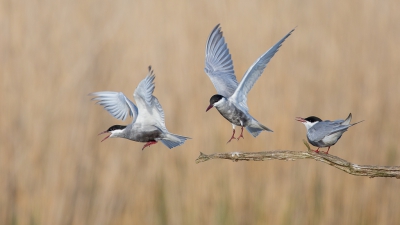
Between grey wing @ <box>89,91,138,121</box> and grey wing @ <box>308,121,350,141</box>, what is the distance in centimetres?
47

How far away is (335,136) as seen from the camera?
142cm

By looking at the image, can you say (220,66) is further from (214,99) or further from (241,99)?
(214,99)

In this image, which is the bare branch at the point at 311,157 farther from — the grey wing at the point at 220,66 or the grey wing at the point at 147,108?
the grey wing at the point at 220,66

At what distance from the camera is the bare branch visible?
907 millimetres

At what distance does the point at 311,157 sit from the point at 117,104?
0.48 m

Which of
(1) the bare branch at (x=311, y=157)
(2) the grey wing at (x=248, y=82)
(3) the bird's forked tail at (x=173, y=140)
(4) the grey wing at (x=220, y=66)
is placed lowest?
(1) the bare branch at (x=311, y=157)

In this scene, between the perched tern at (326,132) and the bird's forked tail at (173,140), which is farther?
the perched tern at (326,132)

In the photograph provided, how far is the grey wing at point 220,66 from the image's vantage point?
166 centimetres

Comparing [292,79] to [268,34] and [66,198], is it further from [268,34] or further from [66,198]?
[66,198]

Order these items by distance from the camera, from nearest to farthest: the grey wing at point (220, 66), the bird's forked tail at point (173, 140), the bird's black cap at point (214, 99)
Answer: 1. the bird's forked tail at point (173, 140)
2. the bird's black cap at point (214, 99)
3. the grey wing at point (220, 66)

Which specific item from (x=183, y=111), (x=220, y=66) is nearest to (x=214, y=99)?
(x=220, y=66)

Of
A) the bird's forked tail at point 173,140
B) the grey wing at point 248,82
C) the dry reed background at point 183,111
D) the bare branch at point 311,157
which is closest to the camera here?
the bare branch at point 311,157

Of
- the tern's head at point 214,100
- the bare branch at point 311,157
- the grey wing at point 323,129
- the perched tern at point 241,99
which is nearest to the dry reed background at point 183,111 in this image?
the grey wing at point 323,129

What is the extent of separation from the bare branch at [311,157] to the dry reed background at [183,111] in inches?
107
